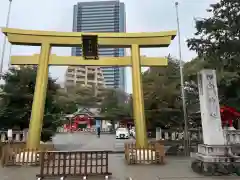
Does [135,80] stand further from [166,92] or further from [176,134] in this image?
[176,134]

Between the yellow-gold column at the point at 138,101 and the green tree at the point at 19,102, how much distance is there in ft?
26.0

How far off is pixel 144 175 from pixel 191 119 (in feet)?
37.4

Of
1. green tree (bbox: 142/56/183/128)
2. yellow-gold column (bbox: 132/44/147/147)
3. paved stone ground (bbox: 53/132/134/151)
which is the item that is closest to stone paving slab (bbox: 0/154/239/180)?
yellow-gold column (bbox: 132/44/147/147)

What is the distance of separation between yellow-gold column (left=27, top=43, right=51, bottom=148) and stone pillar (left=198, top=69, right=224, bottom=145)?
310 inches

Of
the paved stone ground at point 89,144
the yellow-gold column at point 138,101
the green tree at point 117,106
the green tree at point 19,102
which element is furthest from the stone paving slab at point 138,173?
the green tree at point 117,106

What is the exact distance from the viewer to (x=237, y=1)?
16.3 metres

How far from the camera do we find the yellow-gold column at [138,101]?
13203 mm

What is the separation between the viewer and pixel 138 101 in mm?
13789

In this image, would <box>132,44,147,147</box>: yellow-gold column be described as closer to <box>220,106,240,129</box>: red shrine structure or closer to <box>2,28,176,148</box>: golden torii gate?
<box>2,28,176,148</box>: golden torii gate

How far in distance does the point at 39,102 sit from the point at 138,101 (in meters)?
5.12

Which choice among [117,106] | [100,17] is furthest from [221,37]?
[100,17]

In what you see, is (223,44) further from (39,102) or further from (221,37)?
(39,102)

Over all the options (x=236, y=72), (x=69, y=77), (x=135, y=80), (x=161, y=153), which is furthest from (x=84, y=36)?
(x=69, y=77)

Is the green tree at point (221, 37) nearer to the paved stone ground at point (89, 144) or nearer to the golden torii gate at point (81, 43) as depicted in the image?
the golden torii gate at point (81, 43)
